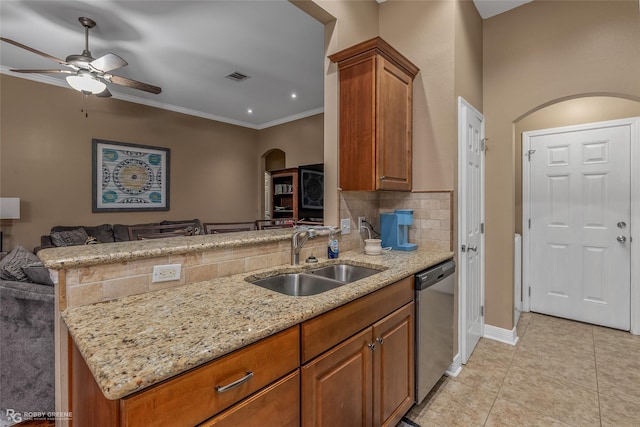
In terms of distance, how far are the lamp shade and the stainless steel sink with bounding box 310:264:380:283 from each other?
427 centimetres

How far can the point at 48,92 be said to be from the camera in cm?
434

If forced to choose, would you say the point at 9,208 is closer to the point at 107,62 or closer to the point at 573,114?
the point at 107,62

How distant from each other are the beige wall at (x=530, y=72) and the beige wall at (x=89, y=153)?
3378mm

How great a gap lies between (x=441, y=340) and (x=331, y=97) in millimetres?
1899

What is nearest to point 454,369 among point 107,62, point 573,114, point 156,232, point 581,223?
point 581,223

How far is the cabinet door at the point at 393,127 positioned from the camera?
2037 millimetres

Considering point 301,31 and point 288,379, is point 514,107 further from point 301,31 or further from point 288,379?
point 288,379

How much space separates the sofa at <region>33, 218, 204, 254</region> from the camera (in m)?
4.04

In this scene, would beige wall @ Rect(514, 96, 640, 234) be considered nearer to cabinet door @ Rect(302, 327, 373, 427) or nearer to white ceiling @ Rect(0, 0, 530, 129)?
white ceiling @ Rect(0, 0, 530, 129)

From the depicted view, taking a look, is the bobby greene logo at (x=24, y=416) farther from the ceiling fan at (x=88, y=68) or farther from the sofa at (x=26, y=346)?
the ceiling fan at (x=88, y=68)

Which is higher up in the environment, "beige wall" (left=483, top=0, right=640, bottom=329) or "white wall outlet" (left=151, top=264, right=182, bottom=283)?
"beige wall" (left=483, top=0, right=640, bottom=329)

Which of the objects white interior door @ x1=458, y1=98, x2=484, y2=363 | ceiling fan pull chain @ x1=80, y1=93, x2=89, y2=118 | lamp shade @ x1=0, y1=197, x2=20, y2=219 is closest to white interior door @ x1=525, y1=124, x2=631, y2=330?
white interior door @ x1=458, y1=98, x2=484, y2=363

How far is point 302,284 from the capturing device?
175 centimetres

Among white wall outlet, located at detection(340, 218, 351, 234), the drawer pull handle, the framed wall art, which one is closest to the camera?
the drawer pull handle
